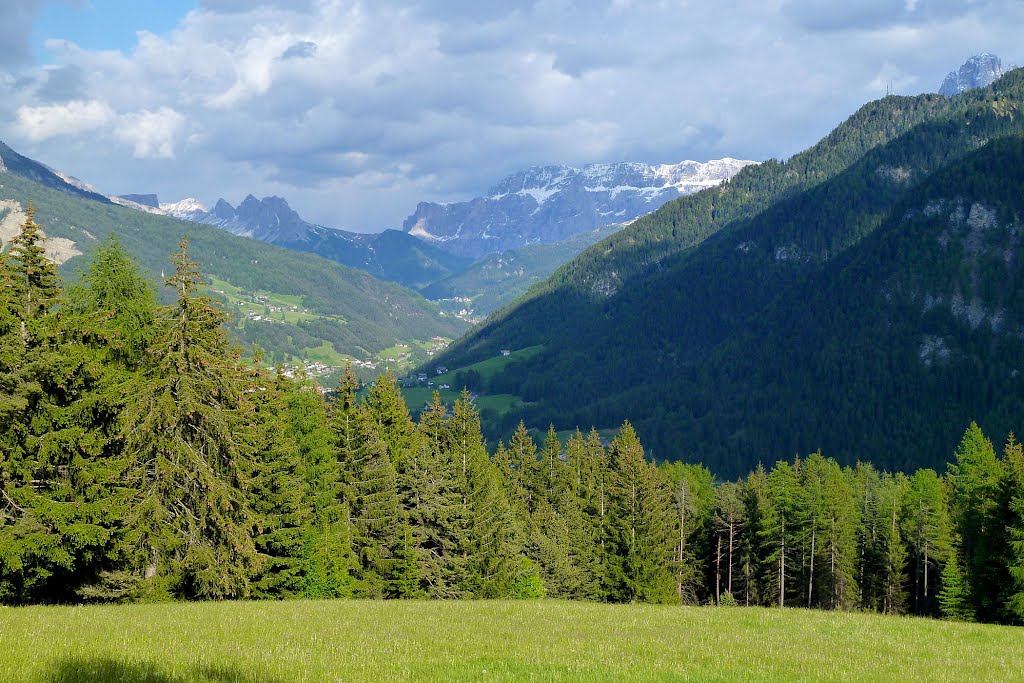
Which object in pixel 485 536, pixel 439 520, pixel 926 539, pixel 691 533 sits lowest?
pixel 691 533

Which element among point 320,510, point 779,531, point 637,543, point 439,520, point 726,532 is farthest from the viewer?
point 726,532

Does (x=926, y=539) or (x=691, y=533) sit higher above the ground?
(x=926, y=539)

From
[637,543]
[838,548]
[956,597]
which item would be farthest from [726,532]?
[956,597]

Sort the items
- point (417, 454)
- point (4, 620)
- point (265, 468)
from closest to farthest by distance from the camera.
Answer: point (4, 620) < point (265, 468) < point (417, 454)

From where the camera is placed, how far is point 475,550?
55781mm

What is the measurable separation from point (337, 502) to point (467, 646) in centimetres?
2762

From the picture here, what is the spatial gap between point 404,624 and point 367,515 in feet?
73.7

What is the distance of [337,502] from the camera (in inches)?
1924

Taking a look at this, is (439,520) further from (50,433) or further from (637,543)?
(50,433)

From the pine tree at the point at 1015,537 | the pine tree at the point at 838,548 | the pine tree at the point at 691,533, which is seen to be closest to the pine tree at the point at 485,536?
the pine tree at the point at 1015,537

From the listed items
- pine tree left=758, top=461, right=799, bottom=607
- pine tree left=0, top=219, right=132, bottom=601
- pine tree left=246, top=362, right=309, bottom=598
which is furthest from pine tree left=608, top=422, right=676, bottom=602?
pine tree left=0, top=219, right=132, bottom=601

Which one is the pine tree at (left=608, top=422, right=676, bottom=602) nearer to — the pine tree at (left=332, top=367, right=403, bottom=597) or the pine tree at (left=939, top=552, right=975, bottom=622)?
the pine tree at (left=939, top=552, right=975, bottom=622)

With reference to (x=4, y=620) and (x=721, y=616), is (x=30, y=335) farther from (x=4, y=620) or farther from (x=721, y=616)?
(x=721, y=616)

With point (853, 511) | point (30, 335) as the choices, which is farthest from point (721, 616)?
point (853, 511)
